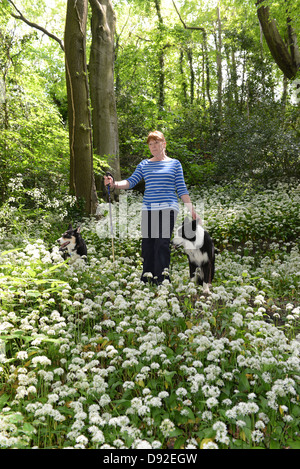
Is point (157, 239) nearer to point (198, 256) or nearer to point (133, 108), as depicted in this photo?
point (198, 256)

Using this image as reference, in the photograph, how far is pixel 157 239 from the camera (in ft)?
18.0

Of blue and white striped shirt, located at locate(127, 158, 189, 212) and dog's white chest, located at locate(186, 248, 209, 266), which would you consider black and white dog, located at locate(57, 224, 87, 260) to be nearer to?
blue and white striped shirt, located at locate(127, 158, 189, 212)

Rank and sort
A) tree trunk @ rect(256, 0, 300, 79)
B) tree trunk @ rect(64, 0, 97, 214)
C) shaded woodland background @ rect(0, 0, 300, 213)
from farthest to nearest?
tree trunk @ rect(256, 0, 300, 79) < shaded woodland background @ rect(0, 0, 300, 213) < tree trunk @ rect(64, 0, 97, 214)

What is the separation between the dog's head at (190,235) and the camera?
533cm

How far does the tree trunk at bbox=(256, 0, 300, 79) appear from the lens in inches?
498

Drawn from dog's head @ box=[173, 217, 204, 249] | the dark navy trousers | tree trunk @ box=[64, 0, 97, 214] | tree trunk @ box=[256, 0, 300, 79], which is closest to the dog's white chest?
dog's head @ box=[173, 217, 204, 249]

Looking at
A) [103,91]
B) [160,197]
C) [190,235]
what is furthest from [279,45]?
[190,235]

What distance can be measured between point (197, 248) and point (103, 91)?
936cm

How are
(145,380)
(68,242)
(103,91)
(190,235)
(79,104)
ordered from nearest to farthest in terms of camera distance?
(145,380) < (190,235) < (68,242) < (79,104) < (103,91)

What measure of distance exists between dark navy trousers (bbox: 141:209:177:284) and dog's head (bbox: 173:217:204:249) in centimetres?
17
